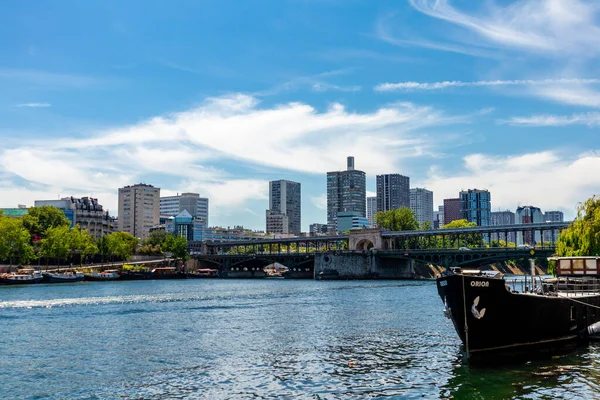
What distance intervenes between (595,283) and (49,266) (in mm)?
157619

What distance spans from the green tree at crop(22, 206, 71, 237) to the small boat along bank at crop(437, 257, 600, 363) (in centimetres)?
16315

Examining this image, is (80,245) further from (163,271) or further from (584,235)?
(584,235)

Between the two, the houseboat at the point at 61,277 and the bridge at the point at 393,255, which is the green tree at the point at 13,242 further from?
the bridge at the point at 393,255

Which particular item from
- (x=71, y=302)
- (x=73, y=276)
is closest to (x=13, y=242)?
(x=73, y=276)

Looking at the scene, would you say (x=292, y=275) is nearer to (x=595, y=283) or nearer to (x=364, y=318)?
(x=364, y=318)

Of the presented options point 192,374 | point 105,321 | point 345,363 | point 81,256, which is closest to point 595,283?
point 345,363

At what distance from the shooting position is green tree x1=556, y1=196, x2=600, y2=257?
56.5 meters

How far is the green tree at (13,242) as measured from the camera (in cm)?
14250

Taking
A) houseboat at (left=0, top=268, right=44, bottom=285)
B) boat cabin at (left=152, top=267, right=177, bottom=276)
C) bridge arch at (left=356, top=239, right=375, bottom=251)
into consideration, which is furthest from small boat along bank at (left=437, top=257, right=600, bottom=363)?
boat cabin at (left=152, top=267, right=177, bottom=276)

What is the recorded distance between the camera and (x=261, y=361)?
1362 inches

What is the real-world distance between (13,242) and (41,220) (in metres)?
41.9

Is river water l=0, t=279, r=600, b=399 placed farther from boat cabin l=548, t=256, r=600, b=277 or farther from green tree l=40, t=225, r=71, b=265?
green tree l=40, t=225, r=71, b=265

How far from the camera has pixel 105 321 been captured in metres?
56.8

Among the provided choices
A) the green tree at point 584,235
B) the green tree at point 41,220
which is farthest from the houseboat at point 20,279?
the green tree at point 584,235
